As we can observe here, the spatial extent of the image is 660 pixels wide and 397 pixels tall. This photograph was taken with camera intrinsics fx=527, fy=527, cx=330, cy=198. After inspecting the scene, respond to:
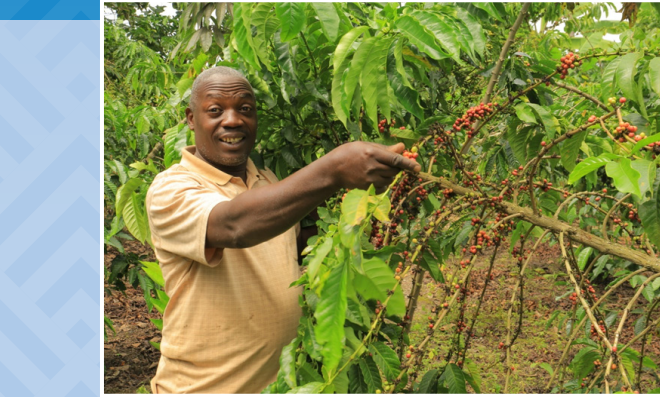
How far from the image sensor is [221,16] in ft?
7.54

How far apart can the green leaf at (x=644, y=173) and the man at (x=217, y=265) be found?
33.4 inches

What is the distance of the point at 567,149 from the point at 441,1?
23.4 inches

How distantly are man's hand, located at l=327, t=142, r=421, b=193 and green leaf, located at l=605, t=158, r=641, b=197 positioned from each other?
1.28 feet

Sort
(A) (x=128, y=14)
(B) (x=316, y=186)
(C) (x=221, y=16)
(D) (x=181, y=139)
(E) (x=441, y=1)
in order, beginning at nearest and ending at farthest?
(B) (x=316, y=186) → (E) (x=441, y=1) → (D) (x=181, y=139) → (C) (x=221, y=16) → (A) (x=128, y=14)

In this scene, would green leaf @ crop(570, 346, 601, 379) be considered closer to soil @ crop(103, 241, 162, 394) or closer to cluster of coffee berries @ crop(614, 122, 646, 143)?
cluster of coffee berries @ crop(614, 122, 646, 143)

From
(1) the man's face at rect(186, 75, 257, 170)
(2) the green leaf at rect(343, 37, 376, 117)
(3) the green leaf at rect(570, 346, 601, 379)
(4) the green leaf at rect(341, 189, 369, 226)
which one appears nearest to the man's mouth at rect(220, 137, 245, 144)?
(1) the man's face at rect(186, 75, 257, 170)

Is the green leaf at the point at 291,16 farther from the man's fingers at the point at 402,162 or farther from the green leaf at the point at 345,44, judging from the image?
the man's fingers at the point at 402,162

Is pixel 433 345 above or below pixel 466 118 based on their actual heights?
below

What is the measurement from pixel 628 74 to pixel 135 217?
1.74m

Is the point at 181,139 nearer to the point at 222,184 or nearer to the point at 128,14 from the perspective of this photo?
the point at 222,184

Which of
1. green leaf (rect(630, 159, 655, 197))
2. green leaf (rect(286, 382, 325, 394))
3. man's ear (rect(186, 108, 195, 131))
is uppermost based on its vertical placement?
man's ear (rect(186, 108, 195, 131))

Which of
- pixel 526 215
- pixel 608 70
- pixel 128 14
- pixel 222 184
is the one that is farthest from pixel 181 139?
→ pixel 128 14

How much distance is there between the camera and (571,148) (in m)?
1.59

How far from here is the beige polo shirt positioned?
161 centimetres
